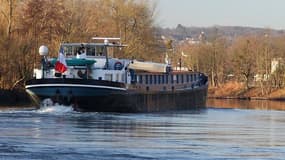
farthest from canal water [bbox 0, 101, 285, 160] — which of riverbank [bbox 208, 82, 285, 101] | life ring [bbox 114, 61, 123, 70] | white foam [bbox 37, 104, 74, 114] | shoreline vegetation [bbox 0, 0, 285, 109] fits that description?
riverbank [bbox 208, 82, 285, 101]

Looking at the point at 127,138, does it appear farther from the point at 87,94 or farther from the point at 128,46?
the point at 128,46

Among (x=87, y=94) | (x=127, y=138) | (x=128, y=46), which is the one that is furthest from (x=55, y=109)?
(x=128, y=46)

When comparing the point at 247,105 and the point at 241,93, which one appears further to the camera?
the point at 241,93

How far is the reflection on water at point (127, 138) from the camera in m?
25.7

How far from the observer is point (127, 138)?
32.0 meters

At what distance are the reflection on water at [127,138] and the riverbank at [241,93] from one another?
268 ft

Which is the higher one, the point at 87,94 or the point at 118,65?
the point at 118,65

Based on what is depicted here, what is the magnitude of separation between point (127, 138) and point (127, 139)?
0.55 m

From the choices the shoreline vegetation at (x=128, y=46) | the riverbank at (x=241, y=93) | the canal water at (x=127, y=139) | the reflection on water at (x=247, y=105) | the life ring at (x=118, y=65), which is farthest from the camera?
Result: the riverbank at (x=241, y=93)

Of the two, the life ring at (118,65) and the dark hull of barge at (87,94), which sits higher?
the life ring at (118,65)

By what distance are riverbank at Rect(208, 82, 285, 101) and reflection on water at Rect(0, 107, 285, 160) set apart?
268ft

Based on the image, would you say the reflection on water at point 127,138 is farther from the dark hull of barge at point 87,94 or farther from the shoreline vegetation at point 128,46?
the shoreline vegetation at point 128,46

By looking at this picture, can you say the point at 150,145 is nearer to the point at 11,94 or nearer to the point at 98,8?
the point at 11,94

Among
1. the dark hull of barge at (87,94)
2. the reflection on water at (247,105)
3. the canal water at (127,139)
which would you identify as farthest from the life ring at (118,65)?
the reflection on water at (247,105)
